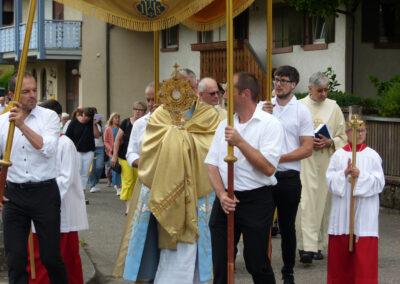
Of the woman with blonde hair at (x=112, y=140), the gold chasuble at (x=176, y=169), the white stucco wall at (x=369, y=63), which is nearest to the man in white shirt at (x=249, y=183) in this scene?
the gold chasuble at (x=176, y=169)

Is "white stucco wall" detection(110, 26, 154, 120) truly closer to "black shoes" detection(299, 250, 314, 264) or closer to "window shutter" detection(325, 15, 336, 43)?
"window shutter" detection(325, 15, 336, 43)

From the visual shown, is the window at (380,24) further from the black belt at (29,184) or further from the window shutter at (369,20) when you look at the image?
the black belt at (29,184)

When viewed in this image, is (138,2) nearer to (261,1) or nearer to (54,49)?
(261,1)

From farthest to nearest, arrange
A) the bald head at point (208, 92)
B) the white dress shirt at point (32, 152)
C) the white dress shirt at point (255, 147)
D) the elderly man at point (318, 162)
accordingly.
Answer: the elderly man at point (318, 162) < the bald head at point (208, 92) < the white dress shirt at point (32, 152) < the white dress shirt at point (255, 147)

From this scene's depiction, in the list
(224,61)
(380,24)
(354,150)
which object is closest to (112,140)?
(380,24)

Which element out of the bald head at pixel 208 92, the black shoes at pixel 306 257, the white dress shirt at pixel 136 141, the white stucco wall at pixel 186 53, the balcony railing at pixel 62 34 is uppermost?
the balcony railing at pixel 62 34

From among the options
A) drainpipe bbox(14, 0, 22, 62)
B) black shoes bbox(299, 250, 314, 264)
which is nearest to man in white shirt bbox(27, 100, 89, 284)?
black shoes bbox(299, 250, 314, 264)

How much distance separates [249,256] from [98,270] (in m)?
3.15

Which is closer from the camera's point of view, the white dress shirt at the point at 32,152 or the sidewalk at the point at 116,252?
the white dress shirt at the point at 32,152

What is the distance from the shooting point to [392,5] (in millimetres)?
18000

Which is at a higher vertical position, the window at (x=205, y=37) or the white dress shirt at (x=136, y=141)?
the window at (x=205, y=37)

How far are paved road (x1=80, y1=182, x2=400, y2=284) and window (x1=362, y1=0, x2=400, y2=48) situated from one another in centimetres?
702

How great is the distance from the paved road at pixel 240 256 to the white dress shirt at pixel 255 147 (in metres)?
2.37

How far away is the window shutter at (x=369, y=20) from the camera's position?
1847 centimetres
